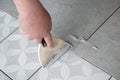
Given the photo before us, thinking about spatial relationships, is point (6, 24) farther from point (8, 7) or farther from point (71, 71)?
point (71, 71)

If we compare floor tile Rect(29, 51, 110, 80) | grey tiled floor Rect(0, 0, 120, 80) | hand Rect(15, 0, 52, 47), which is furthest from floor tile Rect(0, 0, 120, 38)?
hand Rect(15, 0, 52, 47)

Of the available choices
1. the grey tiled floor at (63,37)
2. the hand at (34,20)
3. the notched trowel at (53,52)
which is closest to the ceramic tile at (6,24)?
the grey tiled floor at (63,37)

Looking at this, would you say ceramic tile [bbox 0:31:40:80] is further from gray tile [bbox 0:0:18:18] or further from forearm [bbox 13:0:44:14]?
forearm [bbox 13:0:44:14]

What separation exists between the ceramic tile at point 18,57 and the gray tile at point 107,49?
0.21 meters

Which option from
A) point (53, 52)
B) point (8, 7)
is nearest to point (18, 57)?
point (53, 52)

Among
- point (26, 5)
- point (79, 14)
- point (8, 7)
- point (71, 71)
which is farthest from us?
point (8, 7)

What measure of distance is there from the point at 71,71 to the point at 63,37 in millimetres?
168

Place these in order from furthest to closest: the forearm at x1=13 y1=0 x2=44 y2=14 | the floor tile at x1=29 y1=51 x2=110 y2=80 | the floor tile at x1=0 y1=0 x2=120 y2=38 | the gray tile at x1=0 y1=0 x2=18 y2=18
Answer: the gray tile at x1=0 y1=0 x2=18 y2=18
the floor tile at x1=0 y1=0 x2=120 y2=38
the floor tile at x1=29 y1=51 x2=110 y2=80
the forearm at x1=13 y1=0 x2=44 y2=14

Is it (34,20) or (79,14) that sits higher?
(34,20)

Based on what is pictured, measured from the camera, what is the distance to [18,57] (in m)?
0.97

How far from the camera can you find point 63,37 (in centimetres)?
98

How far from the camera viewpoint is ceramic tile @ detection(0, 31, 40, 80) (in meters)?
0.92

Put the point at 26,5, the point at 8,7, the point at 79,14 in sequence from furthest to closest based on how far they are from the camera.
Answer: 1. the point at 8,7
2. the point at 79,14
3. the point at 26,5

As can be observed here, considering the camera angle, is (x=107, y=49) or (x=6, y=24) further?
(x=6, y=24)
